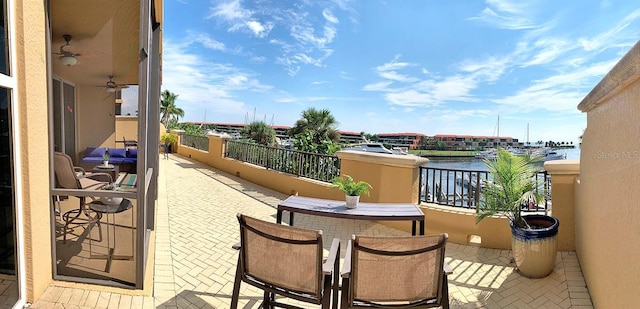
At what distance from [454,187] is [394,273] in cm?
321

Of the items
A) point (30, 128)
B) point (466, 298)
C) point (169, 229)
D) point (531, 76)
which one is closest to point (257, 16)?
point (169, 229)

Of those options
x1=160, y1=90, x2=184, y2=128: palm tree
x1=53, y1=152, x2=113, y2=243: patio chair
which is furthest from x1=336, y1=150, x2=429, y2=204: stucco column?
x1=160, y1=90, x2=184, y2=128: palm tree

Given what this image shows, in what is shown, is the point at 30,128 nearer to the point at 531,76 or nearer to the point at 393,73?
the point at 531,76

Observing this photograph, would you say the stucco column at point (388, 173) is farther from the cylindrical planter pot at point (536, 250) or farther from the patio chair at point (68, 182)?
the patio chair at point (68, 182)

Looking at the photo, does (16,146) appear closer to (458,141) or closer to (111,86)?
(111,86)

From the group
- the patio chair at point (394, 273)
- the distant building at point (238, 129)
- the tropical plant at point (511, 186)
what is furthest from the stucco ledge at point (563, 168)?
the distant building at point (238, 129)

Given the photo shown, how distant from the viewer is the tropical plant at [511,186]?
3.45 meters

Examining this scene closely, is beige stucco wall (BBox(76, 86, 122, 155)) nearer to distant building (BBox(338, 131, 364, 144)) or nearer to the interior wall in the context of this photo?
the interior wall

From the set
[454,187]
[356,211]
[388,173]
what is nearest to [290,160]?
[388,173]

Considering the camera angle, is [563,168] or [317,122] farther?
[317,122]

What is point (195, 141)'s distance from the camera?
13.4 meters

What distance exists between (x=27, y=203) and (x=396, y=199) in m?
4.18

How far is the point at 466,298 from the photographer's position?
285 cm

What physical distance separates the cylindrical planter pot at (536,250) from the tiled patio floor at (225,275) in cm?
10
